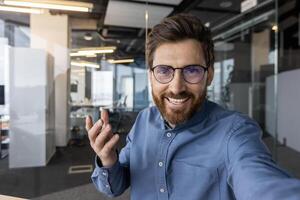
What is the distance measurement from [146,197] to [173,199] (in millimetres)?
111

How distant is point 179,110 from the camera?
2.68ft

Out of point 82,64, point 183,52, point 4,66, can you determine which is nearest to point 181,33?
point 183,52

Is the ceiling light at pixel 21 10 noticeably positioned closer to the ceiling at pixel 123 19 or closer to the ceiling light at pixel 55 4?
the ceiling light at pixel 55 4

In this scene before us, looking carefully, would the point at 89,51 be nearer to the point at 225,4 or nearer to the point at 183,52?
the point at 225,4


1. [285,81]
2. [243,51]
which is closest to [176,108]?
[285,81]

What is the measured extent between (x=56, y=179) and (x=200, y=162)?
11.8ft

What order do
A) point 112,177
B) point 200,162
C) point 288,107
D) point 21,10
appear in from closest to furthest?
point 200,162
point 112,177
point 21,10
point 288,107

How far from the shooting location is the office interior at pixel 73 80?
355 cm

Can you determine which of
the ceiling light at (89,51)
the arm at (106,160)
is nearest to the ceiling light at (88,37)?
the ceiling light at (89,51)

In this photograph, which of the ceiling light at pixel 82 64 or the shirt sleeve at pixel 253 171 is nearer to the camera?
the shirt sleeve at pixel 253 171

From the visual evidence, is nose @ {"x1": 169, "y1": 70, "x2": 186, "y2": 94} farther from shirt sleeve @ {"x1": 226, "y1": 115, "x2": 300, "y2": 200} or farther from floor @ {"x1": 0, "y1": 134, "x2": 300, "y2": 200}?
floor @ {"x1": 0, "y1": 134, "x2": 300, "y2": 200}

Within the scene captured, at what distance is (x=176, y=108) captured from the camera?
82 cm

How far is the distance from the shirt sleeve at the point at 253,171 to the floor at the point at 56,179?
2748mm

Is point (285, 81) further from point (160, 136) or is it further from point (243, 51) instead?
point (160, 136)
